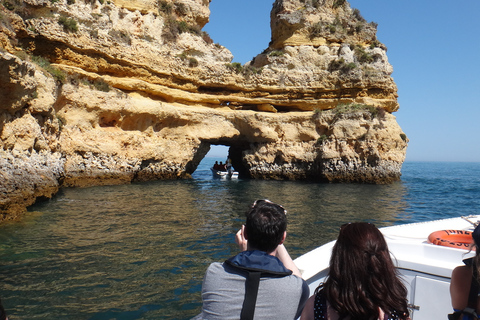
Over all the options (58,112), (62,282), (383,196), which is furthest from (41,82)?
(383,196)

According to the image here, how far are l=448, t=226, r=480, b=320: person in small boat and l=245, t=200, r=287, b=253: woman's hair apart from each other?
1241mm

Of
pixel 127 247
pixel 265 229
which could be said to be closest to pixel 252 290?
pixel 265 229

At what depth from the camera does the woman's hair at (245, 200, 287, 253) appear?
2449 millimetres

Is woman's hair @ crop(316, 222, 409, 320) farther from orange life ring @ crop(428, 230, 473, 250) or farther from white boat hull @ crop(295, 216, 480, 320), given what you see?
orange life ring @ crop(428, 230, 473, 250)

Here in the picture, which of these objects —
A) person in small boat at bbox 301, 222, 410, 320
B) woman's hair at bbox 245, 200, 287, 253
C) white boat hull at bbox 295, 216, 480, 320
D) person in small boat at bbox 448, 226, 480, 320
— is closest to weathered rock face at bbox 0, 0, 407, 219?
white boat hull at bbox 295, 216, 480, 320

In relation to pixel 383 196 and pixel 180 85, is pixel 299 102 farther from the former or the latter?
pixel 383 196

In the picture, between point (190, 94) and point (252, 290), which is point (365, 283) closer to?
point (252, 290)

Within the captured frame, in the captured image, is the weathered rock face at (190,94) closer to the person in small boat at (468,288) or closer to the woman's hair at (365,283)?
the woman's hair at (365,283)

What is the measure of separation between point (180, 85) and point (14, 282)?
765 inches

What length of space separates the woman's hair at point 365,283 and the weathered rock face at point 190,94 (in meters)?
12.1

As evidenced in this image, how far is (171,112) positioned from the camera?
72.5 ft

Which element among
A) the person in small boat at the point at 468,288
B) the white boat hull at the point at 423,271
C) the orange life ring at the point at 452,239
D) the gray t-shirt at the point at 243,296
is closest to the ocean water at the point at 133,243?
the white boat hull at the point at 423,271

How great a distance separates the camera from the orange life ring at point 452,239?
146 inches

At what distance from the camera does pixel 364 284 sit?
6.30 ft
